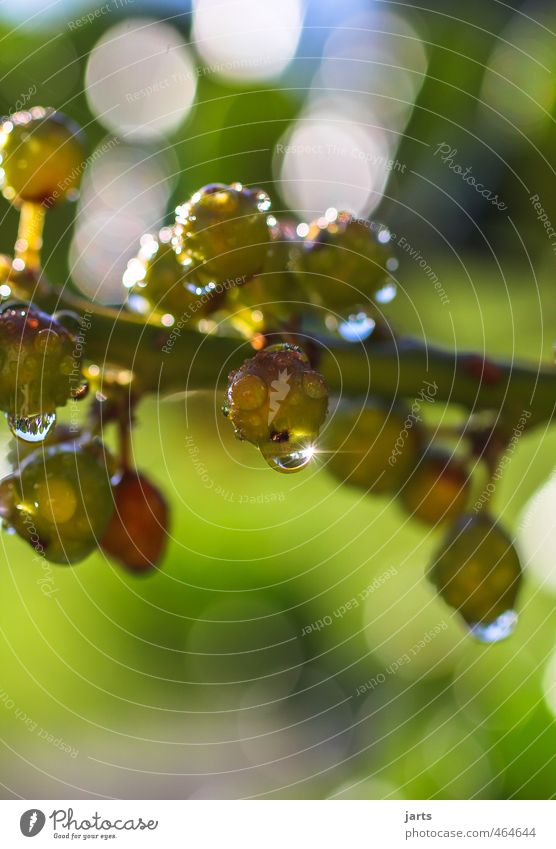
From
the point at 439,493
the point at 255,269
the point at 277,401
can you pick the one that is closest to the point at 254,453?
the point at 439,493

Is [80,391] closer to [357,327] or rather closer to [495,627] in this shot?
[357,327]

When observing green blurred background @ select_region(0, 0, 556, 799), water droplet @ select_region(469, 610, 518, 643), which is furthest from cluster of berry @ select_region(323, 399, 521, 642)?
green blurred background @ select_region(0, 0, 556, 799)

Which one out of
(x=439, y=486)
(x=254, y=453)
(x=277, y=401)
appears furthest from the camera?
(x=254, y=453)

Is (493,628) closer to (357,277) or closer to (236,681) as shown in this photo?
(357,277)

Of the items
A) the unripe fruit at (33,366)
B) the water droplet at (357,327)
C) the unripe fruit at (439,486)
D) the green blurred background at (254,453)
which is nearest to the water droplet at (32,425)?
the unripe fruit at (33,366)

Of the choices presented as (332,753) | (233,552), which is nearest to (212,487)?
(233,552)
